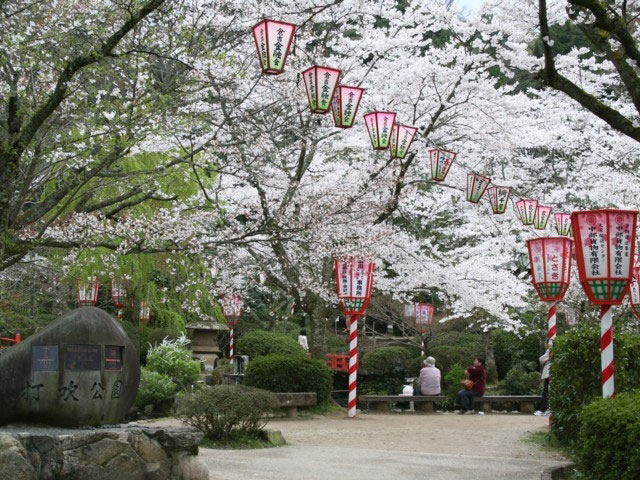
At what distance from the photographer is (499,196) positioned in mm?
15406

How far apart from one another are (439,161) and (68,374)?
7.96m

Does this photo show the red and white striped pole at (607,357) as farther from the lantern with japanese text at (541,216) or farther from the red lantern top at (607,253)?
the lantern with japanese text at (541,216)

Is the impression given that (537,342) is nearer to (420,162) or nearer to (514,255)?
(514,255)

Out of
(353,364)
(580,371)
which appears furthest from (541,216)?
(580,371)

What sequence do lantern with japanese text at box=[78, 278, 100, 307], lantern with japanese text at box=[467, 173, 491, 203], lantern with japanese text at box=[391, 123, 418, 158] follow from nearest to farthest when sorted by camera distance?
lantern with japanese text at box=[391, 123, 418, 158] < lantern with japanese text at box=[467, 173, 491, 203] < lantern with japanese text at box=[78, 278, 100, 307]

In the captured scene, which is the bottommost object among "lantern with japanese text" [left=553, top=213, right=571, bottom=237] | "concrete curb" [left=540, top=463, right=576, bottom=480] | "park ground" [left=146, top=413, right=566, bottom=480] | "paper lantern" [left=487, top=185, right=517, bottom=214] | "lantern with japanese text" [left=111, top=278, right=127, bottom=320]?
"park ground" [left=146, top=413, right=566, bottom=480]

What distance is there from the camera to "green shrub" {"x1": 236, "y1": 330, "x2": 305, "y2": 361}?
21.0 metres

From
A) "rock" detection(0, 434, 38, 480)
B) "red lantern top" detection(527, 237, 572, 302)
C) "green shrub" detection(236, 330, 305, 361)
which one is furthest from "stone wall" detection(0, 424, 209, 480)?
"green shrub" detection(236, 330, 305, 361)

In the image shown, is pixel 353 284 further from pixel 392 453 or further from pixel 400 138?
pixel 392 453

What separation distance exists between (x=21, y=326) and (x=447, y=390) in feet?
36.4

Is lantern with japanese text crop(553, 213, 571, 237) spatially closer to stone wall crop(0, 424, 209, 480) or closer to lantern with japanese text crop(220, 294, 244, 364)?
lantern with japanese text crop(220, 294, 244, 364)

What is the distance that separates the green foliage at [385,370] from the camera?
21797mm

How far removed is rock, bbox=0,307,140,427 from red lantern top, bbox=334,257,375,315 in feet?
28.2

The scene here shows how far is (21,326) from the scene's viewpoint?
60.2ft
